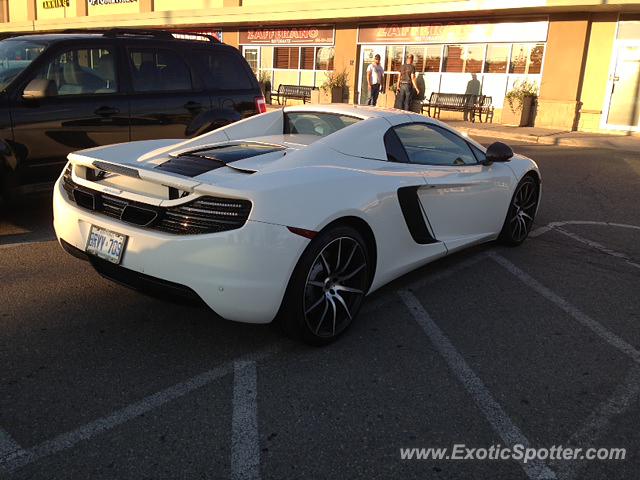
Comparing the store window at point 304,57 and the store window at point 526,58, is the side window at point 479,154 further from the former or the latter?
the store window at point 304,57

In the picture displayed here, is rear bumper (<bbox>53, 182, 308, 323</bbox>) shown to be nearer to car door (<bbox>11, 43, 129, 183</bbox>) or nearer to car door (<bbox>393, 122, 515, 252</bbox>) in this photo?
car door (<bbox>393, 122, 515, 252</bbox>)

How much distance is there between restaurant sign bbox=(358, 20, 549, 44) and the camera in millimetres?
17797

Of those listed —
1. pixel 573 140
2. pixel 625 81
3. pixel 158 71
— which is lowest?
pixel 573 140

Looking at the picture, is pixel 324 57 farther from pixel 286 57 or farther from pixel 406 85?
pixel 406 85

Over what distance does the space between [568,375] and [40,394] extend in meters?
2.77

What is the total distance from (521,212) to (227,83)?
371 cm

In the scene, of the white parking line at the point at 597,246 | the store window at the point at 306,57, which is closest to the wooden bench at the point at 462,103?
the store window at the point at 306,57

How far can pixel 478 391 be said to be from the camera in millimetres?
3066

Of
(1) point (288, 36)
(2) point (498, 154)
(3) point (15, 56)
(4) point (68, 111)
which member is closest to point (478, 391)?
(2) point (498, 154)

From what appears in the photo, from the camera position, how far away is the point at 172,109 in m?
6.37

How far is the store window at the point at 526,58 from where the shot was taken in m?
17.8

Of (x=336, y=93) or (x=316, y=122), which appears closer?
(x=316, y=122)

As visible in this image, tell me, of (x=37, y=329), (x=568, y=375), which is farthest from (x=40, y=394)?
(x=568, y=375)

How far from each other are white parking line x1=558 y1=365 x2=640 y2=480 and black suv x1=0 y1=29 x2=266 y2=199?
15.7 feet
